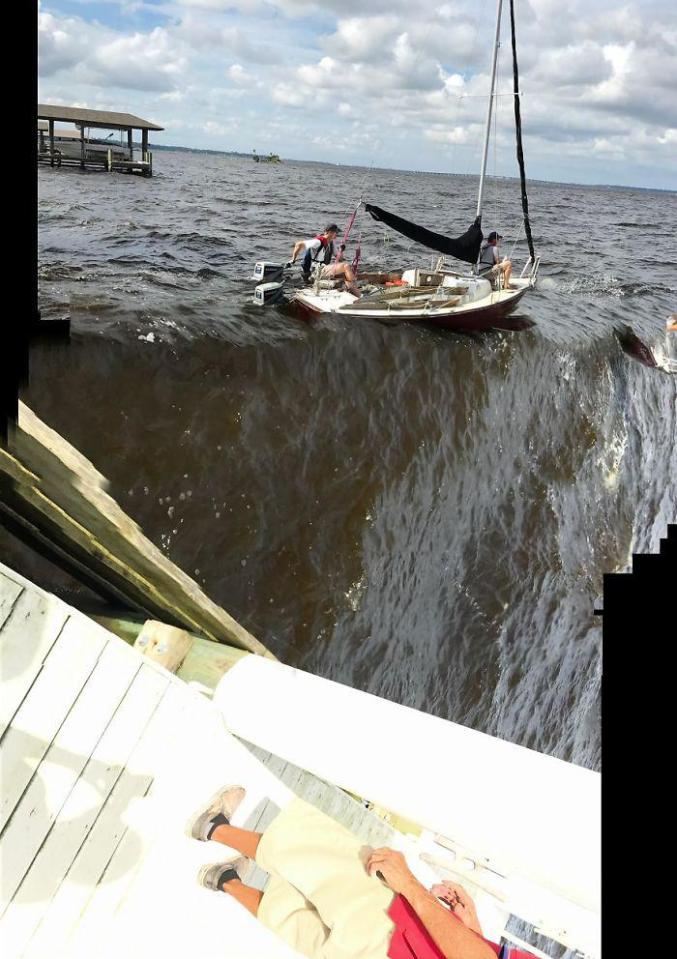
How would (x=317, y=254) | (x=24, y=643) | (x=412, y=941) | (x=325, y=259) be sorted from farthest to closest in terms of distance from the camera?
(x=325, y=259) < (x=317, y=254) < (x=24, y=643) < (x=412, y=941)

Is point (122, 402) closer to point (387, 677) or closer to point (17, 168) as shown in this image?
point (387, 677)

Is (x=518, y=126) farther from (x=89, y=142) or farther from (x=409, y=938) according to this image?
(x=89, y=142)

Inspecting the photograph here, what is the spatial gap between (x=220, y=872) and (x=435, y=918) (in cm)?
139

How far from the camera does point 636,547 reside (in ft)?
37.1

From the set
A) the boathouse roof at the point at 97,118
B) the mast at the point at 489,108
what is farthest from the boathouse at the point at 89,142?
the mast at the point at 489,108

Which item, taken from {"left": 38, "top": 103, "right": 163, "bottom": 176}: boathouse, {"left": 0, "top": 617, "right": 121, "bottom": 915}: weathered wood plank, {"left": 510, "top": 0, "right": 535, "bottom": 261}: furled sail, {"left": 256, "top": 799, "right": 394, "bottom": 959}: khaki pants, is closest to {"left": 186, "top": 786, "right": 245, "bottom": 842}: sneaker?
{"left": 256, "top": 799, "right": 394, "bottom": 959}: khaki pants

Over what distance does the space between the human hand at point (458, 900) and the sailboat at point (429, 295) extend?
7.13 meters

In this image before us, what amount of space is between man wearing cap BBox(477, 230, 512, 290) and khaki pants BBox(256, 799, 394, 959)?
37.6 ft

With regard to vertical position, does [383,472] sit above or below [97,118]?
below

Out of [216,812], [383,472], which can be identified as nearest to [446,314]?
[383,472]

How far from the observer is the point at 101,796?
3988mm

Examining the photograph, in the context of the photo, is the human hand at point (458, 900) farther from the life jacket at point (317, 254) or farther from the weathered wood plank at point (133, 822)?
the life jacket at point (317, 254)

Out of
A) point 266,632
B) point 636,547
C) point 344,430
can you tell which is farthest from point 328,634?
point 636,547

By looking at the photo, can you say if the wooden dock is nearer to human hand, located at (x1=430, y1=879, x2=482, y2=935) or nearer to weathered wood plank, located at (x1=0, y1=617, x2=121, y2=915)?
weathered wood plank, located at (x1=0, y1=617, x2=121, y2=915)
